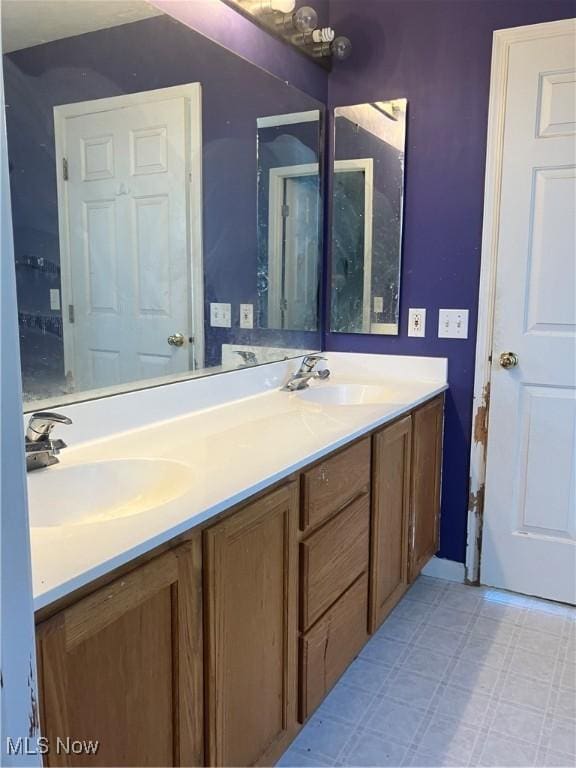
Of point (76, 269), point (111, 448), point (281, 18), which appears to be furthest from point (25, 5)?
point (281, 18)

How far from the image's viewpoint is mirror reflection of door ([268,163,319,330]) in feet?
7.87

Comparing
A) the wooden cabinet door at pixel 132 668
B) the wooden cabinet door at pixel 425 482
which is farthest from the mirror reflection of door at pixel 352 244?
the wooden cabinet door at pixel 132 668

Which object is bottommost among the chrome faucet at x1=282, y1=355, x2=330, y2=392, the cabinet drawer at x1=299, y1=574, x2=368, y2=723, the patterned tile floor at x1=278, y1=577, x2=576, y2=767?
the patterned tile floor at x1=278, y1=577, x2=576, y2=767

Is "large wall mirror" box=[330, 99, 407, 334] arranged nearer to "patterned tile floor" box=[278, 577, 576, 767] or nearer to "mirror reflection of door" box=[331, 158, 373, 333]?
"mirror reflection of door" box=[331, 158, 373, 333]

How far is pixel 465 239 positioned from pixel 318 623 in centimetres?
158

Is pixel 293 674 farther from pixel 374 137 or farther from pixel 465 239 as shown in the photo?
pixel 374 137

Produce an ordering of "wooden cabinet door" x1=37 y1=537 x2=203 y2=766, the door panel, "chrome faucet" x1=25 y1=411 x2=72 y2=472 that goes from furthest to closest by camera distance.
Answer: the door panel → "chrome faucet" x1=25 y1=411 x2=72 y2=472 → "wooden cabinet door" x1=37 y1=537 x2=203 y2=766

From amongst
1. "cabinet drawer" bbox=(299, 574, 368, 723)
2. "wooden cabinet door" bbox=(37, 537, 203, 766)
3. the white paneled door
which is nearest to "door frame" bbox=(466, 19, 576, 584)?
the white paneled door

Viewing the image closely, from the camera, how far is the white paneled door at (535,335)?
225cm

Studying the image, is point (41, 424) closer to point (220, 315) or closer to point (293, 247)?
point (220, 315)

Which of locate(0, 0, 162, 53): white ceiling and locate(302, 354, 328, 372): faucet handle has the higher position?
locate(0, 0, 162, 53): white ceiling

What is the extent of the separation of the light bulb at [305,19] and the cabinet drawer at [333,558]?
1.73 meters

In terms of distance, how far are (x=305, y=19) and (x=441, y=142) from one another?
0.68 metres

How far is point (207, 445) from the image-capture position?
4.92 ft
